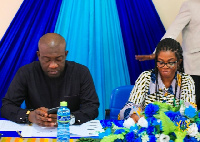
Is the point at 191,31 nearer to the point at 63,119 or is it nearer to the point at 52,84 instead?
the point at 52,84

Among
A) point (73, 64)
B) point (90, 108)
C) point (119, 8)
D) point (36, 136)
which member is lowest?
point (36, 136)

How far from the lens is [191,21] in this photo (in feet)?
10.3

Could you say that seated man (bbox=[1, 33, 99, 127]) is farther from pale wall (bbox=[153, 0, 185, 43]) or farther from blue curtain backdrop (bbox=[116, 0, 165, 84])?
pale wall (bbox=[153, 0, 185, 43])

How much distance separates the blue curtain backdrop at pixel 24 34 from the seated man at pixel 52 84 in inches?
35.7

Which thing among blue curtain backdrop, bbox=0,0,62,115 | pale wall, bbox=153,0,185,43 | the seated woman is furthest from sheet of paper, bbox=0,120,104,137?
pale wall, bbox=153,0,185,43

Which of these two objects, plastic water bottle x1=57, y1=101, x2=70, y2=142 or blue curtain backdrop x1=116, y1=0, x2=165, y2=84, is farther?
blue curtain backdrop x1=116, y1=0, x2=165, y2=84

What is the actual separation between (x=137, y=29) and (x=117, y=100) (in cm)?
124

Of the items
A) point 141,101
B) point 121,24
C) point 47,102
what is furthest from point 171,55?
point 121,24

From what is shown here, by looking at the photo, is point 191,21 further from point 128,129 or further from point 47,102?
point 128,129

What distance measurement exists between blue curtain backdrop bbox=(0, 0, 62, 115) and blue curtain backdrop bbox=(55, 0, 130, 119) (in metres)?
0.13

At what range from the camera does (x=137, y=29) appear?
11.8ft

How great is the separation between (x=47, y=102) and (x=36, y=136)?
1.98ft

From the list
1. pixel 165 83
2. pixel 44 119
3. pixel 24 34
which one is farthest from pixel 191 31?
pixel 44 119

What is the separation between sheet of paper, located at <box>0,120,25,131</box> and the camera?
77.3 inches
